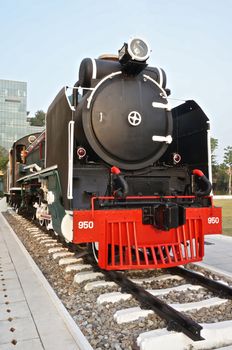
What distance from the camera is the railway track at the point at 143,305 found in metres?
2.81

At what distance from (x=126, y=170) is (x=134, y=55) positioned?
63.2 inches

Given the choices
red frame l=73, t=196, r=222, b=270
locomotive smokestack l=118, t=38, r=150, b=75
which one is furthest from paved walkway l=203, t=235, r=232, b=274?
locomotive smokestack l=118, t=38, r=150, b=75

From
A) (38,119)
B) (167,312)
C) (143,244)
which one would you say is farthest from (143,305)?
(38,119)

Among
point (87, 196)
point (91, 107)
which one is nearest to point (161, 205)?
point (87, 196)

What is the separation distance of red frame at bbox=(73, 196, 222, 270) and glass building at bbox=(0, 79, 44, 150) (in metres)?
97.4

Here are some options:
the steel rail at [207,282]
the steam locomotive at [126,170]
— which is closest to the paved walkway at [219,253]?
the steel rail at [207,282]

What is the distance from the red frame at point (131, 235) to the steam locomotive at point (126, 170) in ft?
0.04

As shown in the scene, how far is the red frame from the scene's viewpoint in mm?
4000

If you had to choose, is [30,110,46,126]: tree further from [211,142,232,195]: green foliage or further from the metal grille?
the metal grille

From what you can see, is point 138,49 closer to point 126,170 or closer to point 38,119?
point 126,170

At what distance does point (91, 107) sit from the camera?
183 inches

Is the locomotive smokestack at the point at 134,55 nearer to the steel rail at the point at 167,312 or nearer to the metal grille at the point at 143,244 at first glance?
the metal grille at the point at 143,244

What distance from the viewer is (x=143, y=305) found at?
3.60m

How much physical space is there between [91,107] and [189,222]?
6.65 feet
